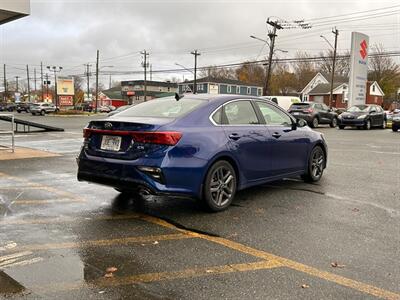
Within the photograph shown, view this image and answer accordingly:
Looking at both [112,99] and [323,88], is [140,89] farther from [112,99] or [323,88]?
[323,88]

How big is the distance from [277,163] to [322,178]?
6.79 feet

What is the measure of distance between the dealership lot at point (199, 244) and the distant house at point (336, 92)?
207 feet

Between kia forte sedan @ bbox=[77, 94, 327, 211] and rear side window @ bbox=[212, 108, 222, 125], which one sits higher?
rear side window @ bbox=[212, 108, 222, 125]

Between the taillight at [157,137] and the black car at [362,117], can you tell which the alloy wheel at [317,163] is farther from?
the black car at [362,117]

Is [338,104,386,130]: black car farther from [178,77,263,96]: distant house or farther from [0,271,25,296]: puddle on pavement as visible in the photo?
[178,77,263,96]: distant house

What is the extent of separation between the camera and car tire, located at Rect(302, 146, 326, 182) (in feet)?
24.8

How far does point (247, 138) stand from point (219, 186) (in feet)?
2.76

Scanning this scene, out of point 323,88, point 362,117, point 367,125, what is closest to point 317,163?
point 362,117

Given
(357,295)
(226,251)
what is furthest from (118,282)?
(357,295)

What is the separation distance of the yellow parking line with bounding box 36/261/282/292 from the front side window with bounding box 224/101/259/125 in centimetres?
243

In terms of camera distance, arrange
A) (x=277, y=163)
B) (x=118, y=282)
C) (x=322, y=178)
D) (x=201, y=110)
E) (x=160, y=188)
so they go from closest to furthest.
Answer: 1. (x=118, y=282)
2. (x=160, y=188)
3. (x=201, y=110)
4. (x=277, y=163)
5. (x=322, y=178)

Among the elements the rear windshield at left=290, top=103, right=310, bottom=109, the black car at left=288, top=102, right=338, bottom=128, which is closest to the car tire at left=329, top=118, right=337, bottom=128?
the black car at left=288, top=102, right=338, bottom=128

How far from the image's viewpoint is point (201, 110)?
561cm

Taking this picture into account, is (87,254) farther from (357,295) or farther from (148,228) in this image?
(357,295)
